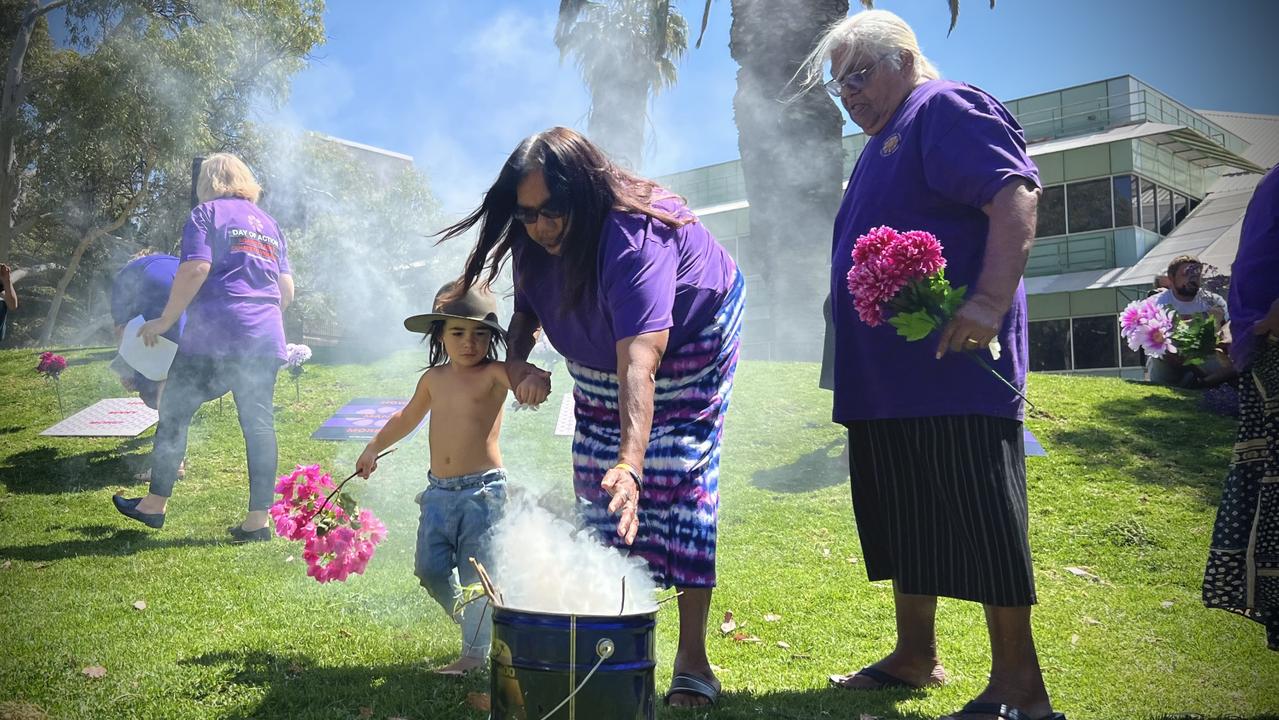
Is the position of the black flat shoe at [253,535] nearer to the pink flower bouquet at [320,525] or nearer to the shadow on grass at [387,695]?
the pink flower bouquet at [320,525]

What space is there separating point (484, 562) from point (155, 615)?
64.1 inches

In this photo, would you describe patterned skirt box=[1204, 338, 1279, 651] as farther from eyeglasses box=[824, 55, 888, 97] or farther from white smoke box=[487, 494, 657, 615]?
white smoke box=[487, 494, 657, 615]

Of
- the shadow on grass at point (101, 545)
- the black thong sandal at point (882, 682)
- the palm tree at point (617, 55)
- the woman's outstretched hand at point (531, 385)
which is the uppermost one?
the palm tree at point (617, 55)

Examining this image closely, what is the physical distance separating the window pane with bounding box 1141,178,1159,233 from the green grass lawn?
45.2ft

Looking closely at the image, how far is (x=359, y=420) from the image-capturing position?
847cm

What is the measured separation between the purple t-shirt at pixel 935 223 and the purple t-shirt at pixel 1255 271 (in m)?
1.01

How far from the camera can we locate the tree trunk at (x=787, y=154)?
13.3 m

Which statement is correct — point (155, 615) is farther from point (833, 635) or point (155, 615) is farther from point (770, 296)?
point (770, 296)

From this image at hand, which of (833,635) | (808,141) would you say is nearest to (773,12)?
(808,141)

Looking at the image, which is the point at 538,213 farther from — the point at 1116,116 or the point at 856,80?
the point at 1116,116

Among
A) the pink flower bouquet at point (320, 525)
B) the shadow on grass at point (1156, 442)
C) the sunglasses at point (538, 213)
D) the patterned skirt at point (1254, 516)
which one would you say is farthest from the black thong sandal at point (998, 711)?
the shadow on grass at point (1156, 442)

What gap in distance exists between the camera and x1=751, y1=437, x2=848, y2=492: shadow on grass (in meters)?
7.48

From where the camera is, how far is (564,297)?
2.93m

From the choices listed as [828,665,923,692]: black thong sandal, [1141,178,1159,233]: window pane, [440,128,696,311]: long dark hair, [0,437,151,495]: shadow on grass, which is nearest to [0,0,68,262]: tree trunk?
[0,437,151,495]: shadow on grass
